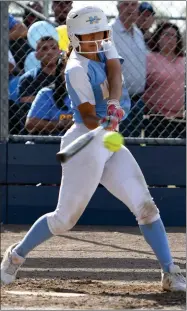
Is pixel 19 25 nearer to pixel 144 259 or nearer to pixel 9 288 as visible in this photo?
pixel 144 259

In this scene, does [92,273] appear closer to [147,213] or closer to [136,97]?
[147,213]

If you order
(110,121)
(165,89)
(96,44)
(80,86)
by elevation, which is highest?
(96,44)

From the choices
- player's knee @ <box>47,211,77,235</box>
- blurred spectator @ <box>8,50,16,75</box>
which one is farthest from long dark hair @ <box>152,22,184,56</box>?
player's knee @ <box>47,211,77,235</box>

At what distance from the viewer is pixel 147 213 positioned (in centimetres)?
499

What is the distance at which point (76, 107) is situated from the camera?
493 centimetres

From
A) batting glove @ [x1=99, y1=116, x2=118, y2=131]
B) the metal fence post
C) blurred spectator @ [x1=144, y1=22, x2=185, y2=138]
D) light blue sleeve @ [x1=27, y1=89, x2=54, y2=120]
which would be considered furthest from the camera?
blurred spectator @ [x1=144, y1=22, x2=185, y2=138]

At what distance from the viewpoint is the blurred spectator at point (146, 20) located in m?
8.31

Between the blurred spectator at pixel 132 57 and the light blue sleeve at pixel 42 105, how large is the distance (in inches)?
29.7

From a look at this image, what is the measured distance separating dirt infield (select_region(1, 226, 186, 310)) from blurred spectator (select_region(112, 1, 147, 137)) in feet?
3.49

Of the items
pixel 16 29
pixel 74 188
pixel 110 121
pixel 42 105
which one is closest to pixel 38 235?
pixel 74 188

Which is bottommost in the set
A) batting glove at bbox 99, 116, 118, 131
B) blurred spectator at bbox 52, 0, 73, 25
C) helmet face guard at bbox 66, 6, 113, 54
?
blurred spectator at bbox 52, 0, 73, 25

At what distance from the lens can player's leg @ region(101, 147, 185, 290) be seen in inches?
195

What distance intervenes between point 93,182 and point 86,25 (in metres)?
0.92

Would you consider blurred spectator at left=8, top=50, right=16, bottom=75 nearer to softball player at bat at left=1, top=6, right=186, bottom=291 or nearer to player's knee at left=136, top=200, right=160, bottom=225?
softball player at bat at left=1, top=6, right=186, bottom=291
